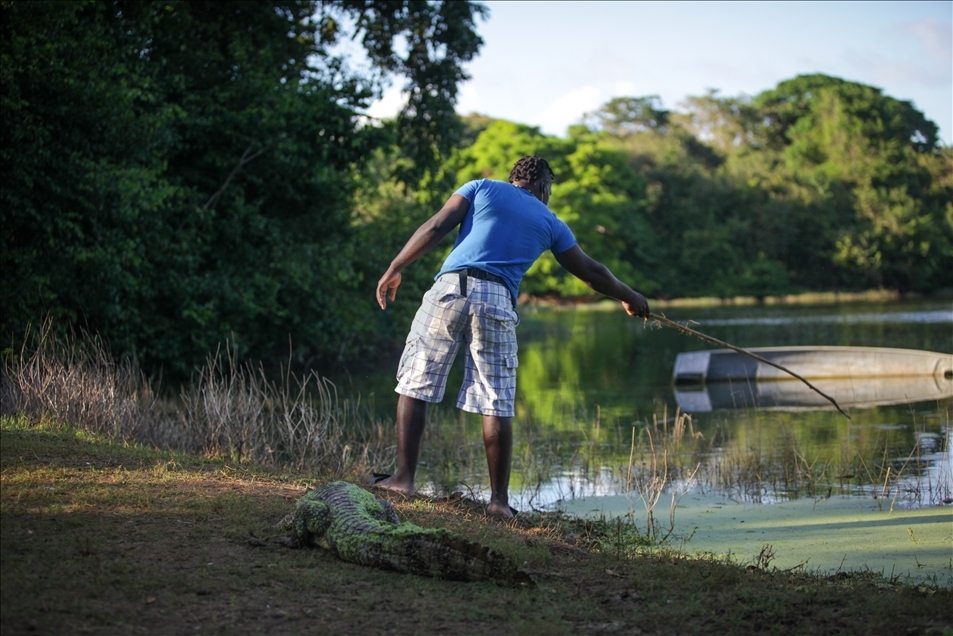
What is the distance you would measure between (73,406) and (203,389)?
1164mm

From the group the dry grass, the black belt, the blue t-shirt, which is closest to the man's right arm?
the blue t-shirt

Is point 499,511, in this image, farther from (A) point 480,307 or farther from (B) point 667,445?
(B) point 667,445

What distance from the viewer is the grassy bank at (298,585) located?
11.8 feet

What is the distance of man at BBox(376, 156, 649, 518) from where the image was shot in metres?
5.61

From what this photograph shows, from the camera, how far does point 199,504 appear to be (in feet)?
16.7

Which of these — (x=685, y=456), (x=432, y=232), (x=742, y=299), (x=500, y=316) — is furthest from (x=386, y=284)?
(x=742, y=299)

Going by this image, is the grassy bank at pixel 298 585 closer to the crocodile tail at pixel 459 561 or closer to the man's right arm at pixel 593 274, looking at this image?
the crocodile tail at pixel 459 561

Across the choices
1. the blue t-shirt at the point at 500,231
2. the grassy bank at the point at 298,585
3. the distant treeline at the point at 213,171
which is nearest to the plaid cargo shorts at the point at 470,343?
the blue t-shirt at the point at 500,231

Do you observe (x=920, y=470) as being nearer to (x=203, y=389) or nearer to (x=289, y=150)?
(x=203, y=389)

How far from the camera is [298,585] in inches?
157

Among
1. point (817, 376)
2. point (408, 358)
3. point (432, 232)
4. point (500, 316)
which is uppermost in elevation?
point (432, 232)

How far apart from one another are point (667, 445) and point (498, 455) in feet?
16.7

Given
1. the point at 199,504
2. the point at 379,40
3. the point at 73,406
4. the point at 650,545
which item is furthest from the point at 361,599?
the point at 379,40

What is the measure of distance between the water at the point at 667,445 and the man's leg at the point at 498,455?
179cm
